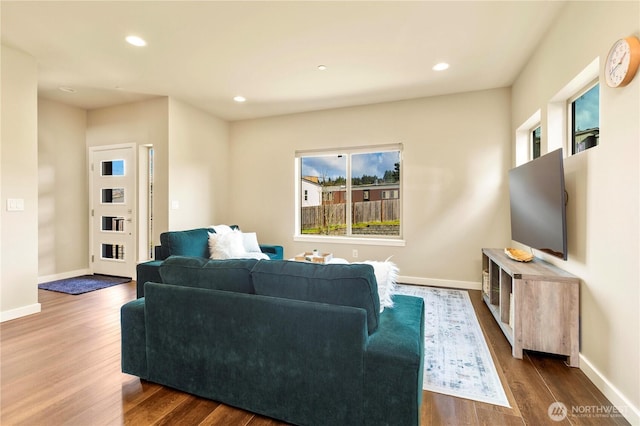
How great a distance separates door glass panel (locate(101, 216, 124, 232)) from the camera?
4734 mm

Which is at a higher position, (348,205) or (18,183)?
(18,183)

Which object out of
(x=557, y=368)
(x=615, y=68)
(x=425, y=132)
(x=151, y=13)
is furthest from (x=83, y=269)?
(x=615, y=68)

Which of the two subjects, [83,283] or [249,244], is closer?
[249,244]

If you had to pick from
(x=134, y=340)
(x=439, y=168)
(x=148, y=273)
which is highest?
(x=439, y=168)

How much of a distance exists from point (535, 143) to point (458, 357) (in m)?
2.75

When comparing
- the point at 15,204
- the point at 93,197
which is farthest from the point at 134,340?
the point at 93,197

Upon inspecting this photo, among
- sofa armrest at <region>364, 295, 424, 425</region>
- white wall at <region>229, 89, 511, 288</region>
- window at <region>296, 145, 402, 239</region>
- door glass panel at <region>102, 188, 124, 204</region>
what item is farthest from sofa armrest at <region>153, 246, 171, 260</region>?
sofa armrest at <region>364, 295, 424, 425</region>

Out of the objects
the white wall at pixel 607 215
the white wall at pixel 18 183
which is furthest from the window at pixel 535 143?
the white wall at pixel 18 183

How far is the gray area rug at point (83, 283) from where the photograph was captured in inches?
160

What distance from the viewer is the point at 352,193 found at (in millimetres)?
4891

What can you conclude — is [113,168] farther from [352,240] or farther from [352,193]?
[352,240]

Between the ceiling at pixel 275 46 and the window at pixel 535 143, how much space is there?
728 mm

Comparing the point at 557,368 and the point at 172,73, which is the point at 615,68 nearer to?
the point at 557,368

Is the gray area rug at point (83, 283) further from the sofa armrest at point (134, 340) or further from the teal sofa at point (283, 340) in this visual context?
the teal sofa at point (283, 340)
